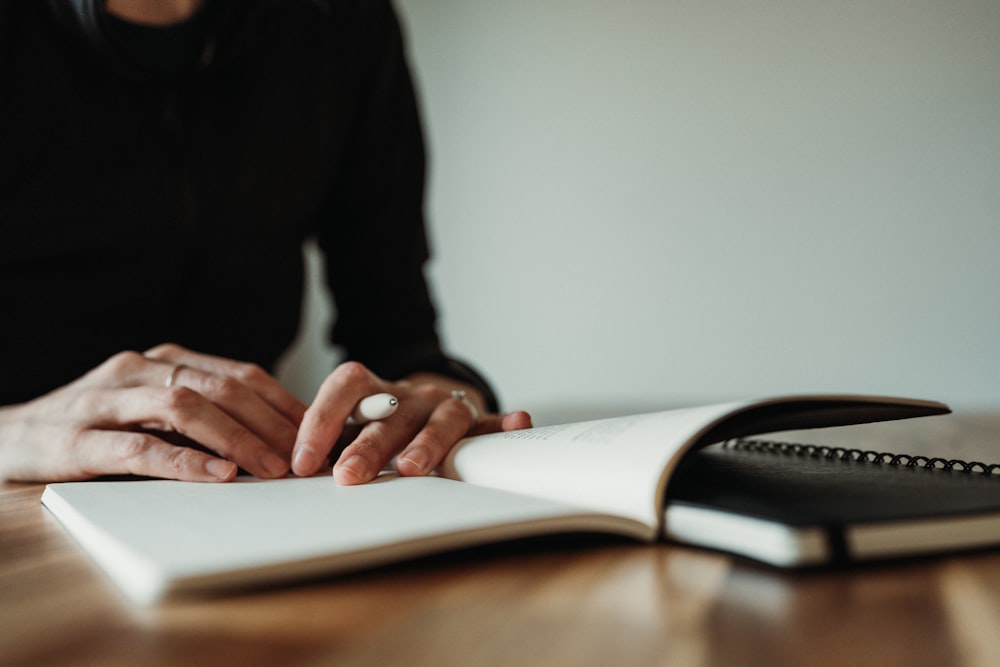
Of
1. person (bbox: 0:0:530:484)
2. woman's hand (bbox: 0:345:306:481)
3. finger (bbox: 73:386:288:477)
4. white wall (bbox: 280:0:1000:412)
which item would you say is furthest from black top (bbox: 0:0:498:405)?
white wall (bbox: 280:0:1000:412)

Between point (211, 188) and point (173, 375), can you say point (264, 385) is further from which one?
point (211, 188)

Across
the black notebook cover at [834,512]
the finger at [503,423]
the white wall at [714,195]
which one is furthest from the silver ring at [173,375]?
the white wall at [714,195]

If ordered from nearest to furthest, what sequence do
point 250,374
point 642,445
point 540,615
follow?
point 540,615, point 642,445, point 250,374

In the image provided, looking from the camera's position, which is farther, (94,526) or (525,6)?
(525,6)

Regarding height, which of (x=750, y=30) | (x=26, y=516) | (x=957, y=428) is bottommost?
(x=957, y=428)

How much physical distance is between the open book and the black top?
Result: 0.51 m

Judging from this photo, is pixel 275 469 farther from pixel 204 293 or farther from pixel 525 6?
pixel 525 6

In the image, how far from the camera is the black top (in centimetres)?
89

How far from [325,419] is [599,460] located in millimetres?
212

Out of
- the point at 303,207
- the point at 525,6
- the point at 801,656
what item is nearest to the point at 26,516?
the point at 801,656

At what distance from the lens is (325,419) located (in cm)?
54

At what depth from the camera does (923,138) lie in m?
1.92

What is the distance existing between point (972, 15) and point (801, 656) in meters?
2.06

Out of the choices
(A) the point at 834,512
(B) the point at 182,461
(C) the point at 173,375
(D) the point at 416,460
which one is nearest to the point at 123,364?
(C) the point at 173,375
